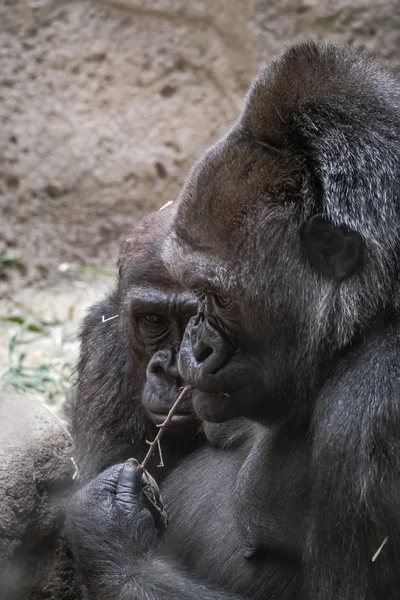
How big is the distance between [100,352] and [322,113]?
5.47 ft

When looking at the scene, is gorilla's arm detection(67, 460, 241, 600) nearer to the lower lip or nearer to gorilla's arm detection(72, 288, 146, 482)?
the lower lip

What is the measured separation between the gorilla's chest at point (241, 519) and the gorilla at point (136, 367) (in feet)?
0.77

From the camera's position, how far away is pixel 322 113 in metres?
2.95

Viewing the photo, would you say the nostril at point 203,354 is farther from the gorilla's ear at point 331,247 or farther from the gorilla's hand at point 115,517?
the gorilla's hand at point 115,517

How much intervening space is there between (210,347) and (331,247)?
510 mm

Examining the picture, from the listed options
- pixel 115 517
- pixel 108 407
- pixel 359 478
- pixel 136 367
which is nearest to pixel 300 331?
pixel 359 478

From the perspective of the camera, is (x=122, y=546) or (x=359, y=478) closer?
(x=359, y=478)

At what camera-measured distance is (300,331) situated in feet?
9.67

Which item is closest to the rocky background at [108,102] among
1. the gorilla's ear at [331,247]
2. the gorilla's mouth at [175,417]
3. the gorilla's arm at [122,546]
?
A: the gorilla's mouth at [175,417]

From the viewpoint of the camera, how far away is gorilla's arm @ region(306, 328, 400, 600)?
267cm

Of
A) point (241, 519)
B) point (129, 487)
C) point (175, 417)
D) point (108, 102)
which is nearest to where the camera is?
point (241, 519)

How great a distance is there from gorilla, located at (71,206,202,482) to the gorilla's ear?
1040 millimetres

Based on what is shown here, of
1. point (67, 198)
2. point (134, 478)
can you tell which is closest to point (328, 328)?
point (134, 478)

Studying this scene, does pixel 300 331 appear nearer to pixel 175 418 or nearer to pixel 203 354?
pixel 203 354
